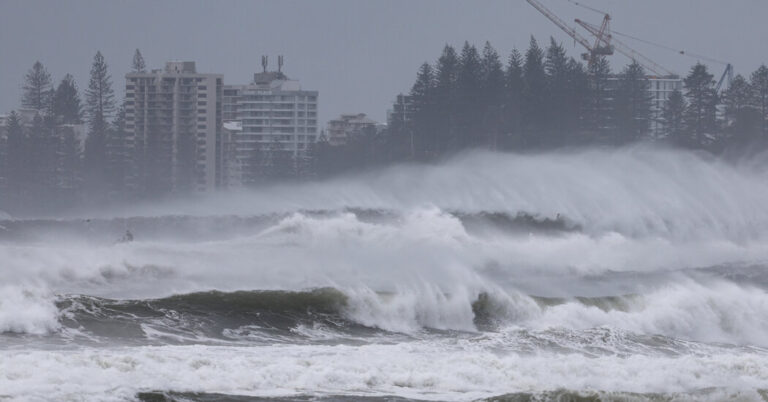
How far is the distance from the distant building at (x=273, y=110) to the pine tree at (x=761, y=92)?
166ft

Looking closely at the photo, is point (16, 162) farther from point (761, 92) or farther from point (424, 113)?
point (761, 92)

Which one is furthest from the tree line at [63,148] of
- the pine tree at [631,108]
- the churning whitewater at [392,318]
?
the churning whitewater at [392,318]

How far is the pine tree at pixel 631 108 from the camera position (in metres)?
97.1

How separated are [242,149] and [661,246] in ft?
270

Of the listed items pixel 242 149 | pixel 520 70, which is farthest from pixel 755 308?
pixel 242 149

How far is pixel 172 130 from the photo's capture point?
110 metres

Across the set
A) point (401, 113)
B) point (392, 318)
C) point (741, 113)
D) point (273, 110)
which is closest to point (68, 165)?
point (401, 113)

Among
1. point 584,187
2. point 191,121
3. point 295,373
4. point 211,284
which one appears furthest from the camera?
point 191,121

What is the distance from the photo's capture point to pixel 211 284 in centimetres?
2708

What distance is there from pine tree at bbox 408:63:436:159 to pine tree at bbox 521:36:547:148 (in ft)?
21.5

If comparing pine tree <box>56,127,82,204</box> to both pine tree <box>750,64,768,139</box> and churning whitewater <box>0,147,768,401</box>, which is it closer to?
pine tree <box>750,64,768,139</box>

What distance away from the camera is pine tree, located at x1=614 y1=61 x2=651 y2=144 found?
319ft

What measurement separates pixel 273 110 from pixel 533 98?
65.7 m

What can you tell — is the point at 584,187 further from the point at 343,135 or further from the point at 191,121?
the point at 343,135
